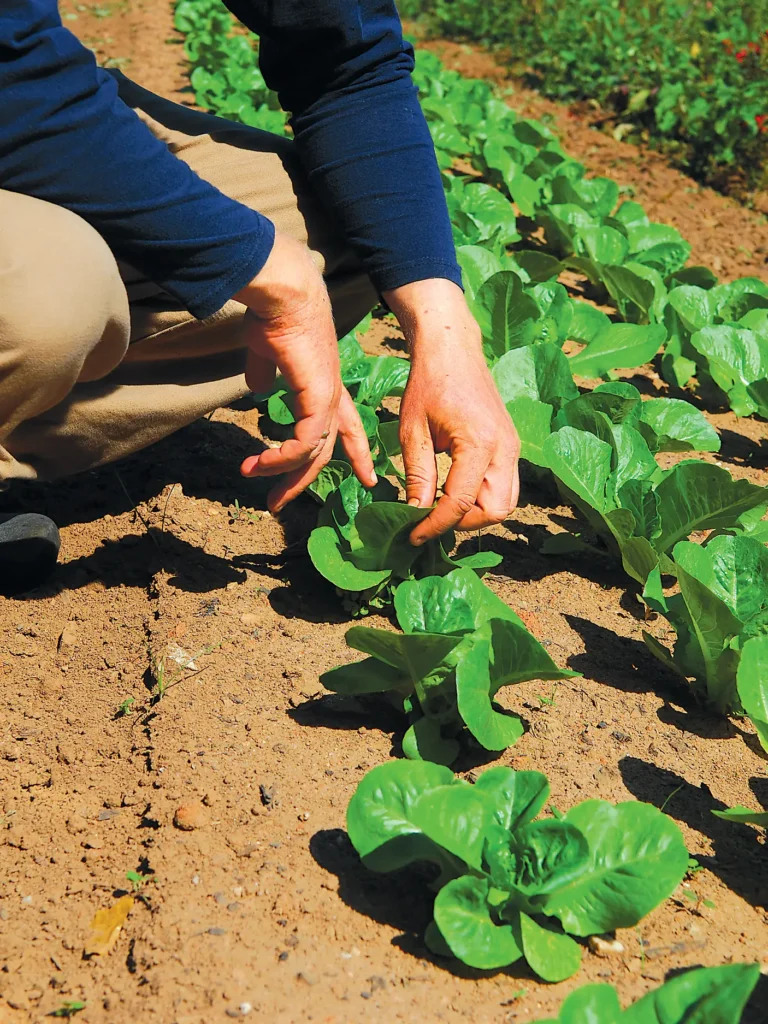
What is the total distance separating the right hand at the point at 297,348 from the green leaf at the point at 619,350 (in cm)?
138

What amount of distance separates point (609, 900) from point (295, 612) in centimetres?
93

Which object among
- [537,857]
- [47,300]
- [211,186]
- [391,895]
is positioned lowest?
[391,895]

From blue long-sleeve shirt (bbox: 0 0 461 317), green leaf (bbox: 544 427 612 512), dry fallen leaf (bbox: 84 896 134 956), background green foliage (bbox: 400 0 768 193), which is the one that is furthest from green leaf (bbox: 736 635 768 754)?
background green foliage (bbox: 400 0 768 193)

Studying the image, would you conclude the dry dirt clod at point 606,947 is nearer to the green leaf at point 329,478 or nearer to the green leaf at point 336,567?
the green leaf at point 336,567

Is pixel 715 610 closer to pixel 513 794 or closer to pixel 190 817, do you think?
pixel 513 794

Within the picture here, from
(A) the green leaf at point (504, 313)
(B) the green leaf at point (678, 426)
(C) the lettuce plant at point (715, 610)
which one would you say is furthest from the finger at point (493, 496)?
(A) the green leaf at point (504, 313)

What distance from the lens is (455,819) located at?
1.45m

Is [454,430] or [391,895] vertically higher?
[454,430]

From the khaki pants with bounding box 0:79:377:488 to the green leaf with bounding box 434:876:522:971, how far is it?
3.74 ft

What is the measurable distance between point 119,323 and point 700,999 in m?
1.48

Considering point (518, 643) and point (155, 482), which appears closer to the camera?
point (518, 643)

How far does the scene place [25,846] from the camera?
5.59ft

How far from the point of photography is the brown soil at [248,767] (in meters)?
1.42

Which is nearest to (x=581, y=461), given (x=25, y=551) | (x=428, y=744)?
(x=428, y=744)
